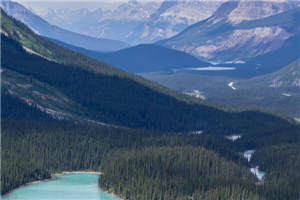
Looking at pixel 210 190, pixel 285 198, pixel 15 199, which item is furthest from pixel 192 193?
pixel 15 199

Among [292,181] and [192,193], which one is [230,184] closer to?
[192,193]

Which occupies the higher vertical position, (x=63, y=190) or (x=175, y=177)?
(x=175, y=177)

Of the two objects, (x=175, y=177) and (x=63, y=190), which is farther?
(x=63, y=190)

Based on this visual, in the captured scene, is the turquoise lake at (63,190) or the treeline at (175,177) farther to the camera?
the turquoise lake at (63,190)
